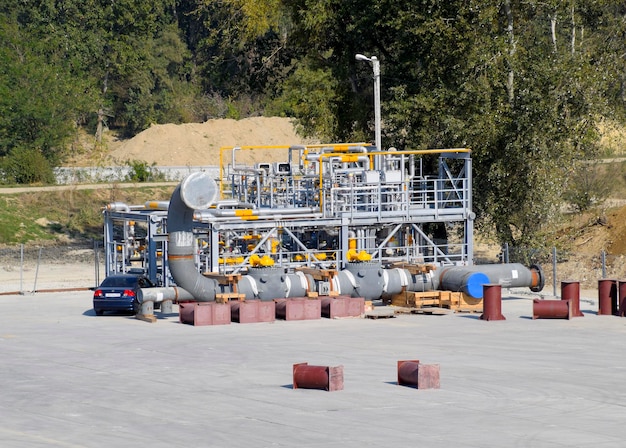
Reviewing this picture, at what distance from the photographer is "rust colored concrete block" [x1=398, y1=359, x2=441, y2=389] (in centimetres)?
2367

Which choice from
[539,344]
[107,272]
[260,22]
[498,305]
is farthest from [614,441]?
[260,22]

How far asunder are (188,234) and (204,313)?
300 cm

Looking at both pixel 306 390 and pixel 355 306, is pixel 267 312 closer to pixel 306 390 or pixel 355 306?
pixel 355 306

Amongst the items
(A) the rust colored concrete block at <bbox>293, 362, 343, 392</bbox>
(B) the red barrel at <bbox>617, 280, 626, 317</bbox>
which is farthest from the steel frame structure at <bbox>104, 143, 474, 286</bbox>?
(A) the rust colored concrete block at <bbox>293, 362, 343, 392</bbox>

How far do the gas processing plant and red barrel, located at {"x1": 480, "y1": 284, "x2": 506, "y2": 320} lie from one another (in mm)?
2500

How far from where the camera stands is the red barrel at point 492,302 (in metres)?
35.4

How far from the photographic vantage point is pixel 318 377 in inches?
925

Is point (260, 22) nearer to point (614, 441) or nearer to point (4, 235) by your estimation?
point (4, 235)

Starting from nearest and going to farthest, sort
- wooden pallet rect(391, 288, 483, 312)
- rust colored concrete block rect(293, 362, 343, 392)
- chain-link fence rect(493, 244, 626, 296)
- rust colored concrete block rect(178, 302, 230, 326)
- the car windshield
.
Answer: rust colored concrete block rect(293, 362, 343, 392), rust colored concrete block rect(178, 302, 230, 326), the car windshield, wooden pallet rect(391, 288, 483, 312), chain-link fence rect(493, 244, 626, 296)

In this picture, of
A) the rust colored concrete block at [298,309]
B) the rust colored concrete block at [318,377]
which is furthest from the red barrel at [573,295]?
the rust colored concrete block at [318,377]

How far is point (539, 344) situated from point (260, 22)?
3333 centimetres

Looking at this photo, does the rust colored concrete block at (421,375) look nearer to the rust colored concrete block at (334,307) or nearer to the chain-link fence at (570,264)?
the rust colored concrete block at (334,307)

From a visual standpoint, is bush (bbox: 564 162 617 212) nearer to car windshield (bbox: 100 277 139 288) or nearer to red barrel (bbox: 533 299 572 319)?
red barrel (bbox: 533 299 572 319)

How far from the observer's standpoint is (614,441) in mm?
18703
